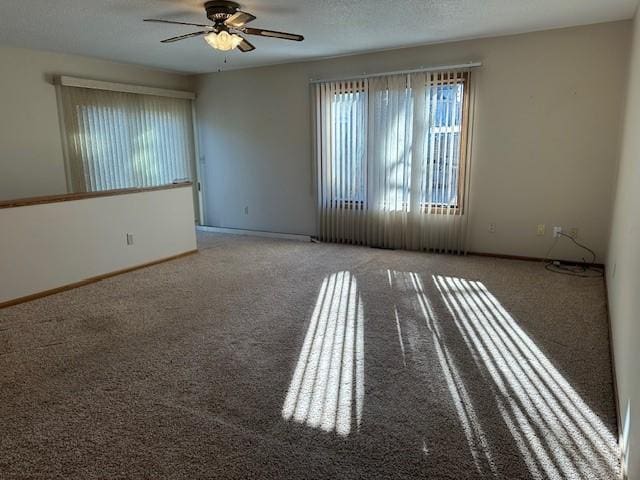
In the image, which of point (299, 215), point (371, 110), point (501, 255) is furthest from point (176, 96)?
point (501, 255)

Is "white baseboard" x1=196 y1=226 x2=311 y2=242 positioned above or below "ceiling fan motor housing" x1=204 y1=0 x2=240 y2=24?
below

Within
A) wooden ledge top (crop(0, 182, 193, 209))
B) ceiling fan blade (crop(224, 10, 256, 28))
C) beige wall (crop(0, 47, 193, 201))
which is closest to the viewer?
ceiling fan blade (crop(224, 10, 256, 28))

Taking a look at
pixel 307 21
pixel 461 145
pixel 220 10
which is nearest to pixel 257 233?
pixel 461 145

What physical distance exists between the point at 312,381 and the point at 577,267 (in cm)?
356

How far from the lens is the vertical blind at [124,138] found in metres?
5.55

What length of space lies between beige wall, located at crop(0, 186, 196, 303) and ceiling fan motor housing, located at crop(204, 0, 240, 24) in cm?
219

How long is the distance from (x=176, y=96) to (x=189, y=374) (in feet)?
17.4

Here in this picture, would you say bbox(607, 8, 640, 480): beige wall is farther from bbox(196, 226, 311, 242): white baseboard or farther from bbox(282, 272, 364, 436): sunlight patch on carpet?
bbox(196, 226, 311, 242): white baseboard

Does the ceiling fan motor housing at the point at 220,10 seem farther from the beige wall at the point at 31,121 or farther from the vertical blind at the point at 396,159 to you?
the beige wall at the point at 31,121

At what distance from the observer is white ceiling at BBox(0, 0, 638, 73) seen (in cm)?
359

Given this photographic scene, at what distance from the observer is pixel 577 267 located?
4.66 metres

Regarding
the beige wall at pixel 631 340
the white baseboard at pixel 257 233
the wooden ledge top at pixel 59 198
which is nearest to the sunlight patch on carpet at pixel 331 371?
the beige wall at pixel 631 340

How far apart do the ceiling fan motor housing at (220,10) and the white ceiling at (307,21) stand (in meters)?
0.12

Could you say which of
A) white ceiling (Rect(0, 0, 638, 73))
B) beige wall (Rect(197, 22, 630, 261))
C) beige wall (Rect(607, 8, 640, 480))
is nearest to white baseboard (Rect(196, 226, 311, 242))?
beige wall (Rect(197, 22, 630, 261))
